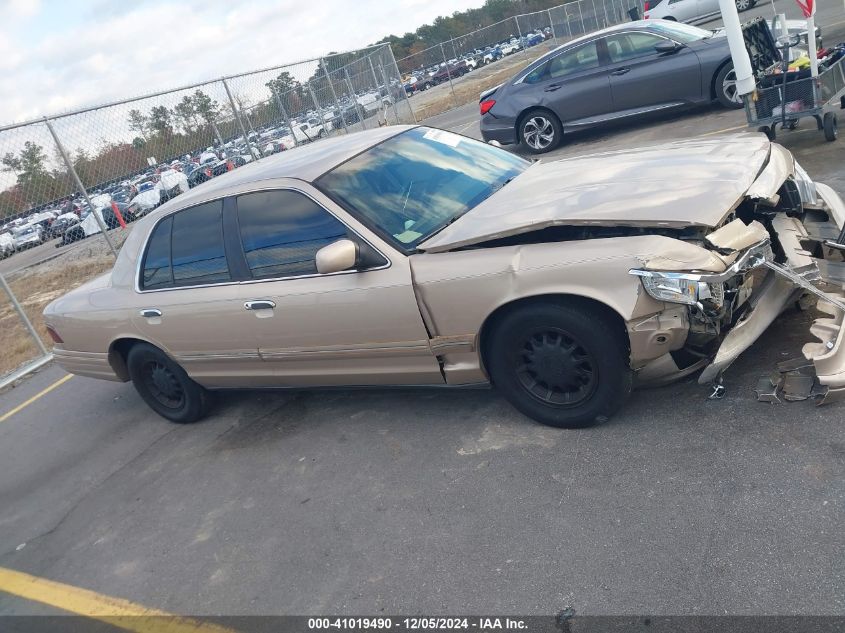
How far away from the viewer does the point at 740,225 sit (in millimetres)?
3350

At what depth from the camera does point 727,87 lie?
9.70 m

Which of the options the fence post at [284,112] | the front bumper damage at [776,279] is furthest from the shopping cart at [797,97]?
the fence post at [284,112]

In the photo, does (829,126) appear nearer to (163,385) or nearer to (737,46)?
(737,46)

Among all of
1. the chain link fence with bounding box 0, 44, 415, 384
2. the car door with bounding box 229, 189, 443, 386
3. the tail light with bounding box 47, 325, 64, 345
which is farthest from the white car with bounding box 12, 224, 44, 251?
the car door with bounding box 229, 189, 443, 386

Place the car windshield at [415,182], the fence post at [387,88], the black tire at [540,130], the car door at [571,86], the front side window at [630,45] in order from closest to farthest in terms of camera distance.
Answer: the car windshield at [415,182], the front side window at [630,45], the car door at [571,86], the black tire at [540,130], the fence post at [387,88]

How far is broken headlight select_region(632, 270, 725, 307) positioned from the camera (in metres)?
3.06

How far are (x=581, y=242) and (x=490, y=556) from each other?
1.50 m

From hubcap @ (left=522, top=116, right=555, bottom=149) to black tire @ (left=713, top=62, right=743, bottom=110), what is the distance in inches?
99.5

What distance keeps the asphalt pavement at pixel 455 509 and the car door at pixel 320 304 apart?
18.5 inches

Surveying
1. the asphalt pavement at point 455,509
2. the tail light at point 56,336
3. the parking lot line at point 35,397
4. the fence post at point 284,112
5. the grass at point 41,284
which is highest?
the fence post at point 284,112

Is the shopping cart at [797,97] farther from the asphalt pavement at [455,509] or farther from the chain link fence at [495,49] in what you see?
the chain link fence at [495,49]

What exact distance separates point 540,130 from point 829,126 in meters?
4.78

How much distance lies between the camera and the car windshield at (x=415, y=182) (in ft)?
13.2

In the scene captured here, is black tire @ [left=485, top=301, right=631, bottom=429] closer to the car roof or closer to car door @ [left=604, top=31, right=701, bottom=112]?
the car roof
